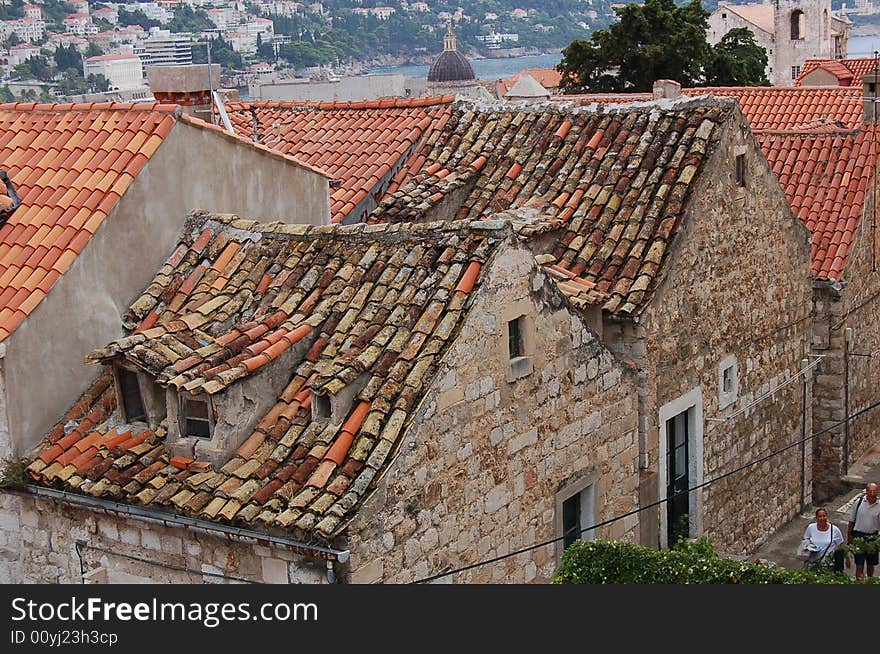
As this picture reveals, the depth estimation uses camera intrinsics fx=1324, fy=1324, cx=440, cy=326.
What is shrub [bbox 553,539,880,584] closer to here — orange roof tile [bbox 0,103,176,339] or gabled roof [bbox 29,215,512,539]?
gabled roof [bbox 29,215,512,539]

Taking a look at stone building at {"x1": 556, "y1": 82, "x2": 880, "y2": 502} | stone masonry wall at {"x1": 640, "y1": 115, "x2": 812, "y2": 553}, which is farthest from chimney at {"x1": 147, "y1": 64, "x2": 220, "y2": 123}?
stone masonry wall at {"x1": 640, "y1": 115, "x2": 812, "y2": 553}

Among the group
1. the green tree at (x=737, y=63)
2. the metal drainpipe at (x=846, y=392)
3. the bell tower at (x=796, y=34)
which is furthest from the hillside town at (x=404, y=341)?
the bell tower at (x=796, y=34)

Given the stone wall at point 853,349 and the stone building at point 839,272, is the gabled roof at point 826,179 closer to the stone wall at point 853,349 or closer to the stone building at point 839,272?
the stone building at point 839,272

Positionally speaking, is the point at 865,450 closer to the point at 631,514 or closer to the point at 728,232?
the point at 728,232

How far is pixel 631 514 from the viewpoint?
13.2 meters

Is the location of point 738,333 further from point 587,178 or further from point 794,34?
point 794,34

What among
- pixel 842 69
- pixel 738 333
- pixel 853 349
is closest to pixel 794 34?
pixel 842 69

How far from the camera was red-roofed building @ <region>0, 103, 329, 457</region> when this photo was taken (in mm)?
11250

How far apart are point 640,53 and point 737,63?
7405mm

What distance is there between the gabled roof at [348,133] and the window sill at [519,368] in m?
5.86

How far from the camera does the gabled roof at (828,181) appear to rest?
18547mm

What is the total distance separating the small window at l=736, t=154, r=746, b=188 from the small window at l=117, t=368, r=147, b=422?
758 cm

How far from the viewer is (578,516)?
12625 millimetres

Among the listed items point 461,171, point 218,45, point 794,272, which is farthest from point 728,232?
point 218,45
